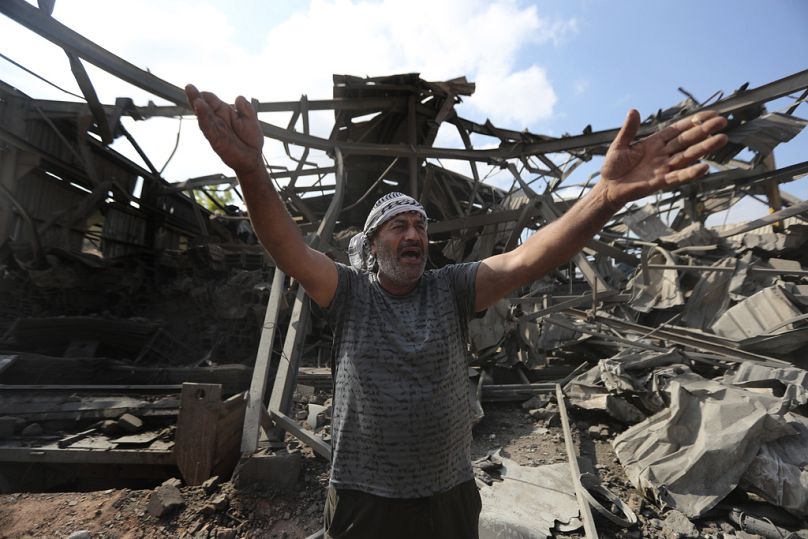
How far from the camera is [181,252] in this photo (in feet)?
25.3

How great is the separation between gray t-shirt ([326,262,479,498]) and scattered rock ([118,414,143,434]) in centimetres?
309

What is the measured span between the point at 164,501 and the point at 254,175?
2.56m

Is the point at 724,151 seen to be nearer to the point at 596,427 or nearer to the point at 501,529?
the point at 596,427

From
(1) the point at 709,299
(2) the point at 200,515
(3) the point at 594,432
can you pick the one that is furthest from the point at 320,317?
(1) the point at 709,299

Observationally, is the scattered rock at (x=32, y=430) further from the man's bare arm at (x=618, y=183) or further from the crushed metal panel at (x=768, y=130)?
the crushed metal panel at (x=768, y=130)

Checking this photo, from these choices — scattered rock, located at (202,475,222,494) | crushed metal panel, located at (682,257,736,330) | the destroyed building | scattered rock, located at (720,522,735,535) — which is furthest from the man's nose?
crushed metal panel, located at (682,257,736,330)

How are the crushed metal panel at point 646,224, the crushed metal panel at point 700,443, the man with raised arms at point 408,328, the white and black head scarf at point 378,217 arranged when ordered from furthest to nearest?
the crushed metal panel at point 646,224 < the crushed metal panel at point 700,443 < the white and black head scarf at point 378,217 < the man with raised arms at point 408,328

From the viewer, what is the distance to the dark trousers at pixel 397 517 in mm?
1315

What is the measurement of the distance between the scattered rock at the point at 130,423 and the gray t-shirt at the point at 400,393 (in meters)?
A: 3.09

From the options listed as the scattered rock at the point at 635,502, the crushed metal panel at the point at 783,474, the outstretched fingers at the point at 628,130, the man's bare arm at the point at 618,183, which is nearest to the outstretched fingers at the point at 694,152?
the man's bare arm at the point at 618,183

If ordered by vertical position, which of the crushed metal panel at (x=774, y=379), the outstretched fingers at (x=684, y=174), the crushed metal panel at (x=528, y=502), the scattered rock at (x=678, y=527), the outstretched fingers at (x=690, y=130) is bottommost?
the scattered rock at (x=678, y=527)

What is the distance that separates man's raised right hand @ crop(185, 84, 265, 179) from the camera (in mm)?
1243

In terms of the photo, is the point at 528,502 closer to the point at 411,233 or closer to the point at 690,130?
the point at 411,233

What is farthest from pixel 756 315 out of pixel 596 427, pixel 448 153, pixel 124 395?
pixel 124 395
